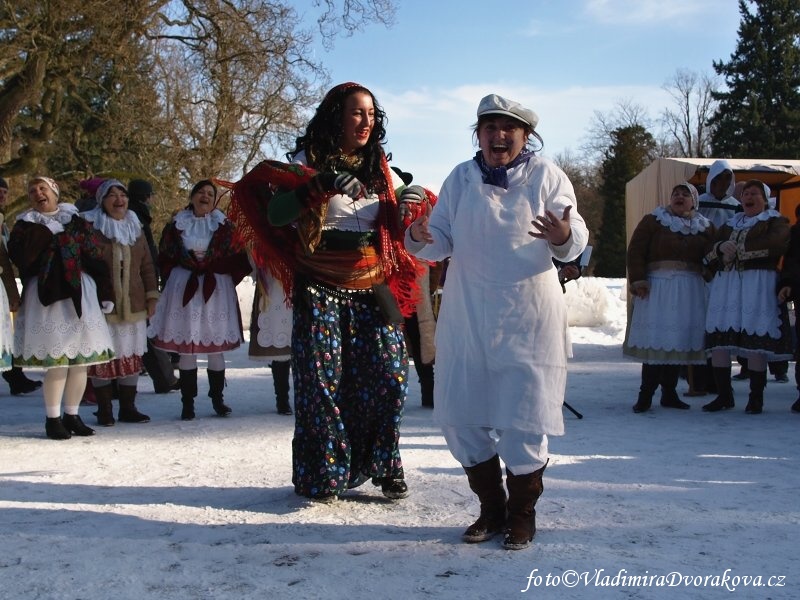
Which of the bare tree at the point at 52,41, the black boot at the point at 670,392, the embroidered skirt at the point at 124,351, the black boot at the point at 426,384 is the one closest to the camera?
the embroidered skirt at the point at 124,351

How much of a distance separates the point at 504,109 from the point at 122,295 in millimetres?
4271

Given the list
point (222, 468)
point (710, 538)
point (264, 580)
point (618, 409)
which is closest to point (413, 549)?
point (264, 580)

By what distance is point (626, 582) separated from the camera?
298 cm

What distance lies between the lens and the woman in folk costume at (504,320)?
338 centimetres

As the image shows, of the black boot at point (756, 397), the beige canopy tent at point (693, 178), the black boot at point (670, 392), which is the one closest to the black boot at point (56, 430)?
the black boot at point (670, 392)

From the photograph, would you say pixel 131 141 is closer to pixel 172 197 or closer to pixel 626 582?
pixel 172 197

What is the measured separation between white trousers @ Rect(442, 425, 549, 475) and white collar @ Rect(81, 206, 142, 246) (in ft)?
13.5

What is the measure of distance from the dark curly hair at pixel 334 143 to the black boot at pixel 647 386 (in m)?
3.89

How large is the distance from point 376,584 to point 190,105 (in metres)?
20.5

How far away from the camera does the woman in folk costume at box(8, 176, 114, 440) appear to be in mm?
5910

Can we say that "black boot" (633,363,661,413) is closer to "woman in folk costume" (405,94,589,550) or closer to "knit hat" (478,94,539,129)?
"woman in folk costume" (405,94,589,550)

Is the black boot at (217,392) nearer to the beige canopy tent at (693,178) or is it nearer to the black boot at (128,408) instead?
the black boot at (128,408)

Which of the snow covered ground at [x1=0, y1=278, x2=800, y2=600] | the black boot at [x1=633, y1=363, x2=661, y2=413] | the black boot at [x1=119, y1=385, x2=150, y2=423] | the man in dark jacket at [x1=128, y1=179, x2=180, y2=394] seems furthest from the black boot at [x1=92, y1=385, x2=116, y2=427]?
the black boot at [x1=633, y1=363, x2=661, y2=413]

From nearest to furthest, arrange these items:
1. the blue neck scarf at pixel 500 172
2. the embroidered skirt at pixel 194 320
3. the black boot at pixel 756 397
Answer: the blue neck scarf at pixel 500 172 < the embroidered skirt at pixel 194 320 < the black boot at pixel 756 397
